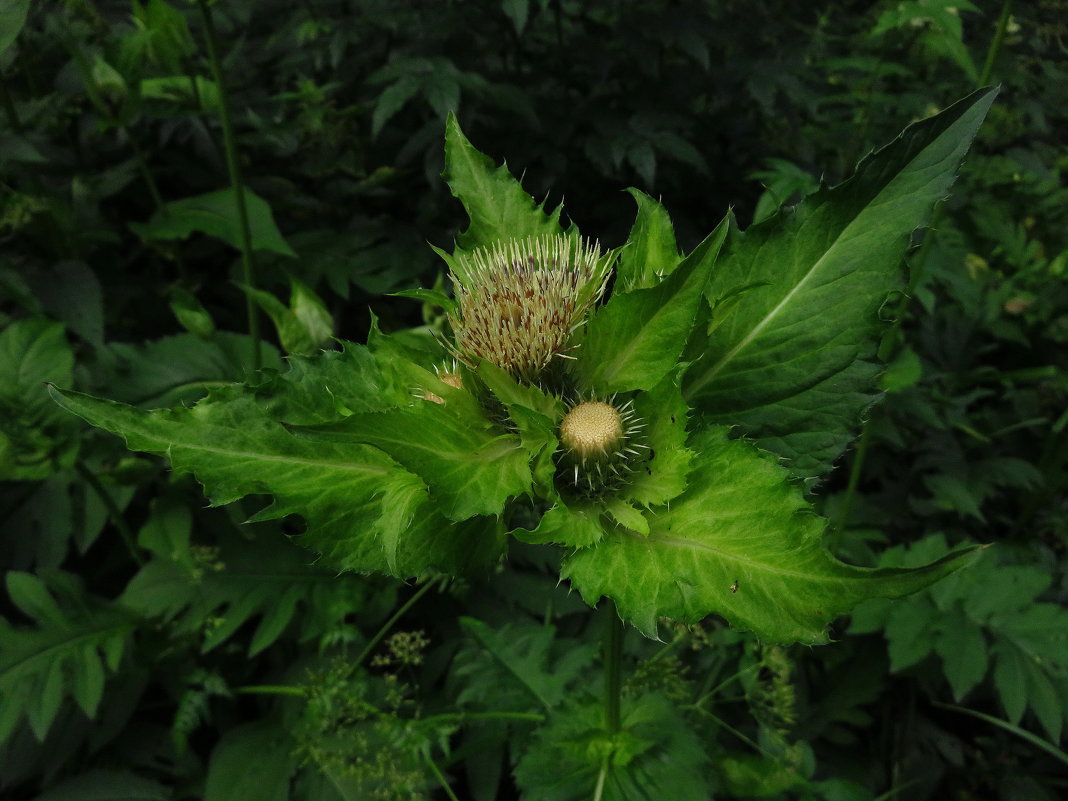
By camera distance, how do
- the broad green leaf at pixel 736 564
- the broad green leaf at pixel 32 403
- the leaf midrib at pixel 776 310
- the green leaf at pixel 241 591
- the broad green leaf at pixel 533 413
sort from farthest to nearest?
the green leaf at pixel 241 591, the broad green leaf at pixel 32 403, the leaf midrib at pixel 776 310, the broad green leaf at pixel 533 413, the broad green leaf at pixel 736 564

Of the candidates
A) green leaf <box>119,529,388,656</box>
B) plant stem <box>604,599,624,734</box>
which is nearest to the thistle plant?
plant stem <box>604,599,624,734</box>

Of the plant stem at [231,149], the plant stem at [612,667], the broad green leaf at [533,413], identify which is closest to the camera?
the broad green leaf at [533,413]

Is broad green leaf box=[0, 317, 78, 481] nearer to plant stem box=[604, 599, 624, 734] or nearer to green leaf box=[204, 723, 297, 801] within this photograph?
green leaf box=[204, 723, 297, 801]

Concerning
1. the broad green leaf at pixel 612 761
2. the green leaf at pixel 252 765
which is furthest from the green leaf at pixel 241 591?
the broad green leaf at pixel 612 761

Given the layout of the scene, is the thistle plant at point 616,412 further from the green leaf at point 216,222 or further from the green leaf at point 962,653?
the green leaf at point 216,222

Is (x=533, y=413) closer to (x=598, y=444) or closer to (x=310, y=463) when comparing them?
(x=598, y=444)

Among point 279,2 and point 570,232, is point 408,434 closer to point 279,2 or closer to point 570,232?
point 570,232
